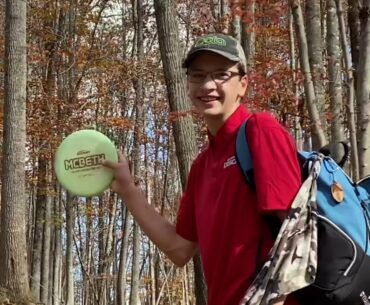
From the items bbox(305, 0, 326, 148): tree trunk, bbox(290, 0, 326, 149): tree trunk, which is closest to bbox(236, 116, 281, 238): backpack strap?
bbox(290, 0, 326, 149): tree trunk

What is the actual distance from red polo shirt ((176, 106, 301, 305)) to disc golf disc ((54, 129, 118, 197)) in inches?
17.0

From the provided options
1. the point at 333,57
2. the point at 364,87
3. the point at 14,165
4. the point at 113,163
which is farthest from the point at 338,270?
the point at 14,165

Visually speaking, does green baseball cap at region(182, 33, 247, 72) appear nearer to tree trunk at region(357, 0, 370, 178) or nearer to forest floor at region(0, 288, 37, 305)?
tree trunk at region(357, 0, 370, 178)

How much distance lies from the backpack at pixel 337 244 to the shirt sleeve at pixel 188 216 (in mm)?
426

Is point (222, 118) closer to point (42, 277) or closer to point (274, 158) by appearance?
point (274, 158)

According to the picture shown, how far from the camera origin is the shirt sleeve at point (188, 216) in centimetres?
229

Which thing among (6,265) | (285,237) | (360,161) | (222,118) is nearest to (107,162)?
(222,118)

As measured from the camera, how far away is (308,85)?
4.60m

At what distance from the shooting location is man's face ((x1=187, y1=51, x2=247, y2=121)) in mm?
2061

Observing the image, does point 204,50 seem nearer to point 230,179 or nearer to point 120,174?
point 230,179

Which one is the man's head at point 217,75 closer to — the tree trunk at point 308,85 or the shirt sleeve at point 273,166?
the shirt sleeve at point 273,166

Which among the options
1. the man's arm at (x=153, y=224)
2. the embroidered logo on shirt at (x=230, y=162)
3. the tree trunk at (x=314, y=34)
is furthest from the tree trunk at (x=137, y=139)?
the embroidered logo on shirt at (x=230, y=162)

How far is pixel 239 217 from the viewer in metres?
1.89

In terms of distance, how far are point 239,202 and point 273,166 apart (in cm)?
18
